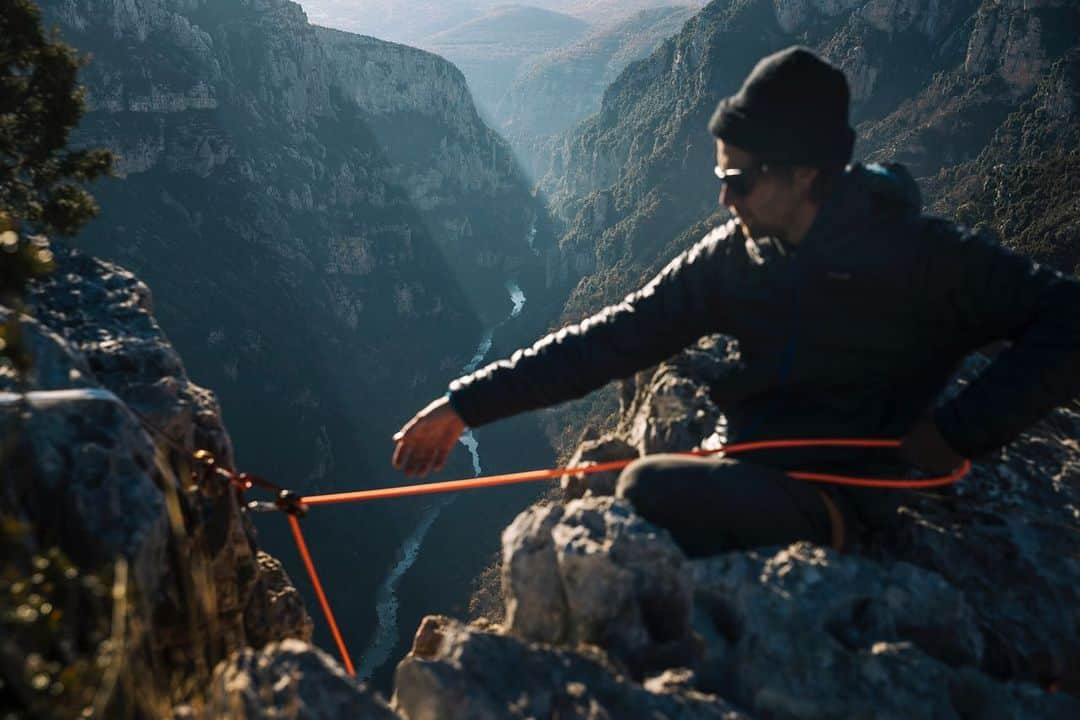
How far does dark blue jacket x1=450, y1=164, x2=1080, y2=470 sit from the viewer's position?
3.57 metres

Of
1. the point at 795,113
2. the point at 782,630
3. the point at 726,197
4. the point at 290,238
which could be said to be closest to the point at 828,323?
the point at 726,197

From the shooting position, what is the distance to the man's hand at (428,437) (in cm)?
443

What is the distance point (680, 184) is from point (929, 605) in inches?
5471

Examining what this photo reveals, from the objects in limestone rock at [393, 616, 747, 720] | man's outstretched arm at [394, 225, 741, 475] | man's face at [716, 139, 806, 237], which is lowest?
limestone rock at [393, 616, 747, 720]

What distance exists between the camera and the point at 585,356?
4.38 meters

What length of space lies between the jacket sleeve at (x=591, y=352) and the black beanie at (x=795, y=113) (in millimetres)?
719

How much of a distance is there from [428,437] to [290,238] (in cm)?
11055

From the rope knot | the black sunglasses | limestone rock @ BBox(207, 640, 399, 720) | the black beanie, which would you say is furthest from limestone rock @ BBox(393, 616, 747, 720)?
the black beanie

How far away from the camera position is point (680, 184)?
136500 millimetres

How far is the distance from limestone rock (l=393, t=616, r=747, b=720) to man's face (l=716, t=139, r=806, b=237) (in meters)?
2.30

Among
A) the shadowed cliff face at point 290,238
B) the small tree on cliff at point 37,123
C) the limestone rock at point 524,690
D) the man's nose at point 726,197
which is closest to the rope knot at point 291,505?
the limestone rock at point 524,690

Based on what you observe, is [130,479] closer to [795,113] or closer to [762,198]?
[762,198]

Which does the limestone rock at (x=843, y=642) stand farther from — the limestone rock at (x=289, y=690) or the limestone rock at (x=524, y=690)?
the limestone rock at (x=289, y=690)

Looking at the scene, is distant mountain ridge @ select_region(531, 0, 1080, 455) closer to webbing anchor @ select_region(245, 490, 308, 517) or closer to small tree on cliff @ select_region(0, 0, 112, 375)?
small tree on cliff @ select_region(0, 0, 112, 375)
